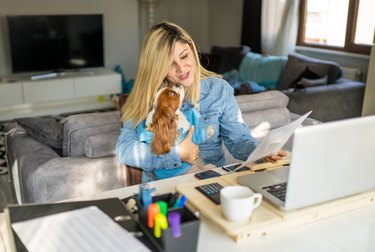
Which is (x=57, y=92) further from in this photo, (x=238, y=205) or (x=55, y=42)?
(x=238, y=205)

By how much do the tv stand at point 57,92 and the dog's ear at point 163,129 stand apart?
383 centimetres

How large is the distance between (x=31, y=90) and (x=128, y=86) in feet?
4.27

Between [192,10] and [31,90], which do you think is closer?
[31,90]

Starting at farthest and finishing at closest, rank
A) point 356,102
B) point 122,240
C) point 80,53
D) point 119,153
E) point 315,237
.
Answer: point 80,53, point 356,102, point 119,153, point 315,237, point 122,240

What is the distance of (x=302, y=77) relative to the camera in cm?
400

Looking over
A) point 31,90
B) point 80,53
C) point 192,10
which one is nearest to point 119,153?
point 31,90

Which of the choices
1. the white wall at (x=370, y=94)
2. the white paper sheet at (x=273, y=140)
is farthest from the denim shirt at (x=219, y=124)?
the white wall at (x=370, y=94)

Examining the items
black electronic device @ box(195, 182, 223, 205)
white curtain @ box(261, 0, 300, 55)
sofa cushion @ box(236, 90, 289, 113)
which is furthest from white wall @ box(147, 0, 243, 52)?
black electronic device @ box(195, 182, 223, 205)

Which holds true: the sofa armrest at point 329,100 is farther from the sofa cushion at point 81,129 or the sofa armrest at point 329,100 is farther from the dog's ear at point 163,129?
the dog's ear at point 163,129

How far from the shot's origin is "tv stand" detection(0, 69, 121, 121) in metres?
4.89

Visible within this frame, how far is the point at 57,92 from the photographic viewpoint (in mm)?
5117

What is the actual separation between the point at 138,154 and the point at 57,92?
3884 millimetres

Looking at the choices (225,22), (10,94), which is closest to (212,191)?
(10,94)

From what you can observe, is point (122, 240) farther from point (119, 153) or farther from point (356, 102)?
point (356, 102)
